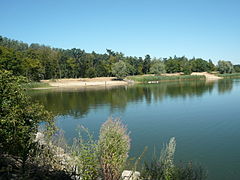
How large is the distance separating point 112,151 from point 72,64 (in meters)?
76.0

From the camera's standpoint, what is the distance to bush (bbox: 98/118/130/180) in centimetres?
538

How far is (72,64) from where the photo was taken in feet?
258

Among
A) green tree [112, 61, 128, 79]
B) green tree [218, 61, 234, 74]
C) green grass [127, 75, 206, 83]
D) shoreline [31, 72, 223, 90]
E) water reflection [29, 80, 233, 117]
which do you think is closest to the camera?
water reflection [29, 80, 233, 117]

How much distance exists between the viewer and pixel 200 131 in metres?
16.1

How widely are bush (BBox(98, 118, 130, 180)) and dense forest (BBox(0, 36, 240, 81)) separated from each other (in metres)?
46.4

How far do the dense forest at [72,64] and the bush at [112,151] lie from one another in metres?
46.4

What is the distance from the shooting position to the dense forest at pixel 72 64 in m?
57.4

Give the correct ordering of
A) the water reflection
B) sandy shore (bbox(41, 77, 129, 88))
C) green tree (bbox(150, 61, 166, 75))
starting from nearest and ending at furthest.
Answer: the water reflection, sandy shore (bbox(41, 77, 129, 88)), green tree (bbox(150, 61, 166, 75))

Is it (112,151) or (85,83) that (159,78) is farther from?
(112,151)

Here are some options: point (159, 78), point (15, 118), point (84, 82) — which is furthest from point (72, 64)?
point (15, 118)

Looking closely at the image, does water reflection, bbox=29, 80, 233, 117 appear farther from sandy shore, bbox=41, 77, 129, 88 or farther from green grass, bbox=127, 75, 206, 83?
green grass, bbox=127, 75, 206, 83

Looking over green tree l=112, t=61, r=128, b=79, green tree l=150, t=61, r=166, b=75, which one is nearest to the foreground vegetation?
green tree l=112, t=61, r=128, b=79

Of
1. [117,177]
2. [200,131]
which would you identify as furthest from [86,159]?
[200,131]

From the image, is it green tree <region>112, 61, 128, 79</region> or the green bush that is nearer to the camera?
the green bush
